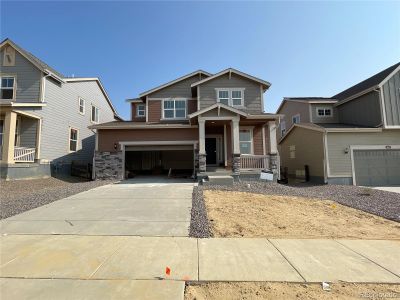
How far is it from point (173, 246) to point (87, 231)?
236 centimetres

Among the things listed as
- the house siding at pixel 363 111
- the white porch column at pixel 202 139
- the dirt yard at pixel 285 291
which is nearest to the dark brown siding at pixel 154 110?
the white porch column at pixel 202 139

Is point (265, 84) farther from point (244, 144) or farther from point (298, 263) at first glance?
point (298, 263)

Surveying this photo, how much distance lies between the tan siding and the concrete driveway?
11.2m

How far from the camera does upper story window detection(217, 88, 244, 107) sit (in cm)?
1659

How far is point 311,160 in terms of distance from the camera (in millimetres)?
17078

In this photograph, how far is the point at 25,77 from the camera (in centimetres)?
1542

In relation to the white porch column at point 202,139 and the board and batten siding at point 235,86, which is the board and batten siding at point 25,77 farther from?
the board and batten siding at point 235,86

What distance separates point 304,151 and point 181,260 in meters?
16.7

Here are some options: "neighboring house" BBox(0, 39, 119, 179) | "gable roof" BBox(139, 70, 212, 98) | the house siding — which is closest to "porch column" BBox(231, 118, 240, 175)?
"gable roof" BBox(139, 70, 212, 98)

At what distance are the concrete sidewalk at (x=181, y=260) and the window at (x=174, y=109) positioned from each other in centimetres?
1279

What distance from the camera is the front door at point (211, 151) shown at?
665 inches

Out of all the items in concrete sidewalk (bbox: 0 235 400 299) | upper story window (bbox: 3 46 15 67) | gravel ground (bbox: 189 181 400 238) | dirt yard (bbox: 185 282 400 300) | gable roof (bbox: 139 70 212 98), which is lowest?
dirt yard (bbox: 185 282 400 300)

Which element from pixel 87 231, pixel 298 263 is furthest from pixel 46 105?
pixel 298 263

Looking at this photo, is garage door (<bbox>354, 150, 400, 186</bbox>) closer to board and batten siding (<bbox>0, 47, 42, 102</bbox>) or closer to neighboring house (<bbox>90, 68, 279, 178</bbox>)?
neighboring house (<bbox>90, 68, 279, 178</bbox>)
